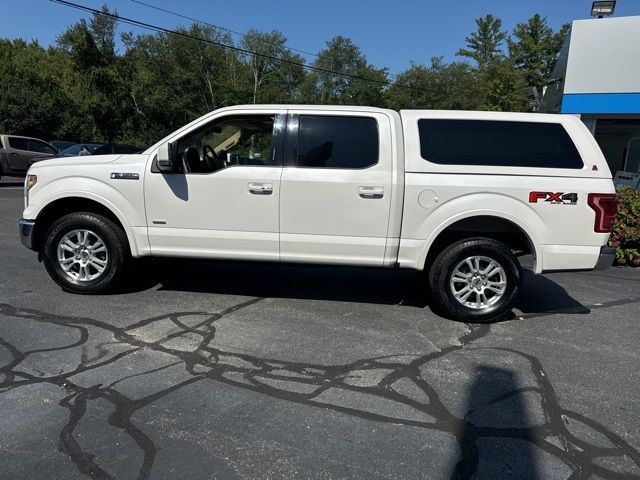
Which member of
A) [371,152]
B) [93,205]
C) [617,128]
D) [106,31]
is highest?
[106,31]

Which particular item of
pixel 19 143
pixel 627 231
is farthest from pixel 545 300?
pixel 19 143

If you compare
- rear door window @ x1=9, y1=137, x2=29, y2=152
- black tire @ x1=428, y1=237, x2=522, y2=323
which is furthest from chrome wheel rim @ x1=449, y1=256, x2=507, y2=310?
rear door window @ x1=9, y1=137, x2=29, y2=152

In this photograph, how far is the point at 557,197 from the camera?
15.9 feet

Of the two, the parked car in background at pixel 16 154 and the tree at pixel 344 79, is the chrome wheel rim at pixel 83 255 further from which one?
the tree at pixel 344 79

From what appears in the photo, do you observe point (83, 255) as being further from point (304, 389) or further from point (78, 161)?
point (304, 389)

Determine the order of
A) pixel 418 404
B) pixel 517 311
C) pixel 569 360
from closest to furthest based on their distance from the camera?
pixel 418 404
pixel 569 360
pixel 517 311

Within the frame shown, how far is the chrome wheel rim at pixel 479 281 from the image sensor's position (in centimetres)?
504

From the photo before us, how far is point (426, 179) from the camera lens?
4938mm

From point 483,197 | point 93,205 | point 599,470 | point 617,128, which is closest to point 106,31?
point 617,128

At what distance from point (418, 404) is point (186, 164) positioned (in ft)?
10.8

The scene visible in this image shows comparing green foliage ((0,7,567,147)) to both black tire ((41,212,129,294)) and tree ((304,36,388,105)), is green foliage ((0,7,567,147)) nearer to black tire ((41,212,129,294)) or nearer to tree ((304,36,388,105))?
tree ((304,36,388,105))

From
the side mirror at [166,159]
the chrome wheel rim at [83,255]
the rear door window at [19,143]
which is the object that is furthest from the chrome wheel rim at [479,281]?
the rear door window at [19,143]

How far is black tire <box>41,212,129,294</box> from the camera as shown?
5344 millimetres

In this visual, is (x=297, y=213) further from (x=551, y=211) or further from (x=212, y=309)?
(x=551, y=211)
